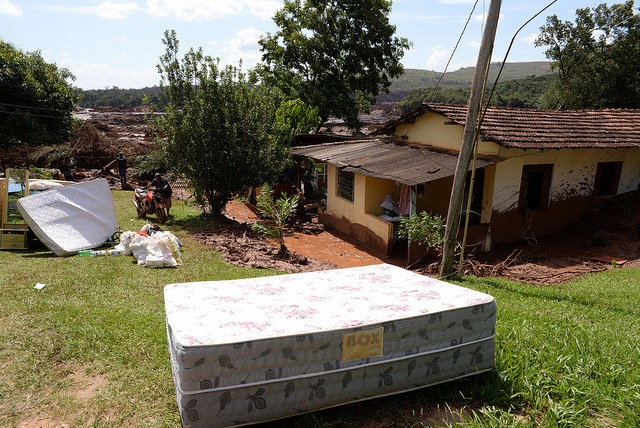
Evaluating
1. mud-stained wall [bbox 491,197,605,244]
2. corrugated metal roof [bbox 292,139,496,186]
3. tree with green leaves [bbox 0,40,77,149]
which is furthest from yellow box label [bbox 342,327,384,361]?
tree with green leaves [bbox 0,40,77,149]

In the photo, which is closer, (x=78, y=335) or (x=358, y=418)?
(x=358, y=418)

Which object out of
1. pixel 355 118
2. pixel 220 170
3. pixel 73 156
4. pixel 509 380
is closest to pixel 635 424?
pixel 509 380

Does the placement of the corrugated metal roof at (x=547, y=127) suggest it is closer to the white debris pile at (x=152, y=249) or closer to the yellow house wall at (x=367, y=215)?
the yellow house wall at (x=367, y=215)

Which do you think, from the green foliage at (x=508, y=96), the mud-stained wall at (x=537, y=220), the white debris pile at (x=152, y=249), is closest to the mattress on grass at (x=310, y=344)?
the white debris pile at (x=152, y=249)

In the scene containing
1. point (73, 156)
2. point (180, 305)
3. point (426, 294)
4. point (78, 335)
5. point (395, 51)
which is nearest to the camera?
point (180, 305)

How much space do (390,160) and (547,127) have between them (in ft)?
16.4

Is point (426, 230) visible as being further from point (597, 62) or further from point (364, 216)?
point (597, 62)

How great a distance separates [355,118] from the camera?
97.4 feet

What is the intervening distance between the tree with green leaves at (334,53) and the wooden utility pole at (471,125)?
20626 millimetres

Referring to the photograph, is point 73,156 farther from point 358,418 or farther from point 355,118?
point 358,418

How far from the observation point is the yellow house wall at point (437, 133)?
1205cm

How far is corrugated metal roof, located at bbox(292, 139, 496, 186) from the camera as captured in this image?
1098 centimetres

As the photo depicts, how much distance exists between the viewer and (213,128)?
45.5 feet

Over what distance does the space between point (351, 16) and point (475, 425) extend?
92.4ft
